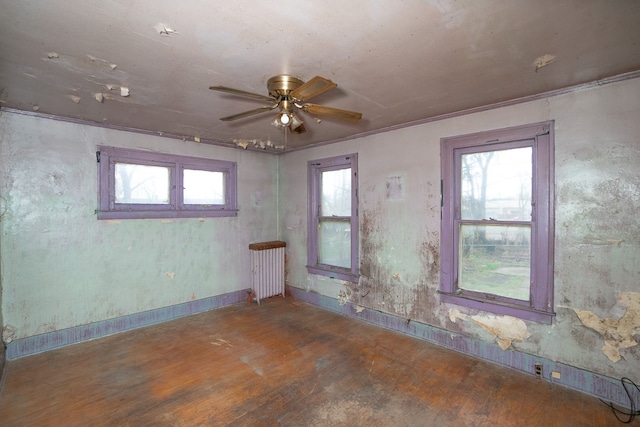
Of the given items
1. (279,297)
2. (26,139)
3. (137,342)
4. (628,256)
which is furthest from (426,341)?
(26,139)

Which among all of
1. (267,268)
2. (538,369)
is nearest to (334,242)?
(267,268)

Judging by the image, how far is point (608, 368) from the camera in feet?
7.69

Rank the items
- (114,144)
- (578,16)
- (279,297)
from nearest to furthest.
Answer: (578,16)
(114,144)
(279,297)

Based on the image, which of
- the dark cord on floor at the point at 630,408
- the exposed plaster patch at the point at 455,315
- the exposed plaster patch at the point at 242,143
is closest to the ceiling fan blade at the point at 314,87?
the exposed plaster patch at the point at 242,143

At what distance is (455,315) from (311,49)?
9.67 ft

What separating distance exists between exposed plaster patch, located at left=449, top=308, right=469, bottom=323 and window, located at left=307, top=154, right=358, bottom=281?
1.31 m

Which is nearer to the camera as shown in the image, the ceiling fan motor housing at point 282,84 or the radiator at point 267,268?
the ceiling fan motor housing at point 282,84

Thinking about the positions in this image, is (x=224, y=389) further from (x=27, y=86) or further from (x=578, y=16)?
(x=578, y=16)

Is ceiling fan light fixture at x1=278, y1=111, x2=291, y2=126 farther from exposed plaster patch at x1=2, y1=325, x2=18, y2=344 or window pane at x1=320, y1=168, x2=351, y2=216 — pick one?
exposed plaster patch at x1=2, y1=325, x2=18, y2=344

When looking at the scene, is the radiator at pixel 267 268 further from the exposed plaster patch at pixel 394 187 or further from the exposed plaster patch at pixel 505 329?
the exposed plaster patch at pixel 505 329

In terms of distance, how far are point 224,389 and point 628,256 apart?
3.44 m

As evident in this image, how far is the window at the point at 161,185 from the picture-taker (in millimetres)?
3557

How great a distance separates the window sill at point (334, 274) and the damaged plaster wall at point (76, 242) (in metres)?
1.56

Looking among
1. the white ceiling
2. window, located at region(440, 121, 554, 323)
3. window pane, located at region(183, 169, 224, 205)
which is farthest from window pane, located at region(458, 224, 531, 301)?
window pane, located at region(183, 169, 224, 205)
